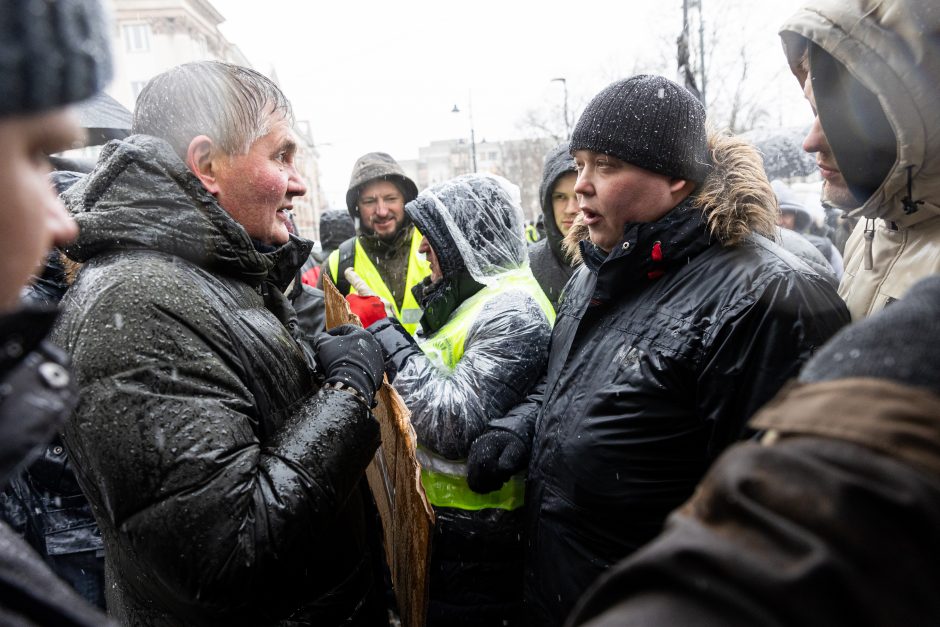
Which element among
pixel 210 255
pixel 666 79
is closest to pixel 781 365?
pixel 666 79

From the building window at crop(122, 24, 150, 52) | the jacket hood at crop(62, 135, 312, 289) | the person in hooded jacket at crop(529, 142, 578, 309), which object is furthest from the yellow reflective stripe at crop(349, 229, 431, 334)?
the building window at crop(122, 24, 150, 52)

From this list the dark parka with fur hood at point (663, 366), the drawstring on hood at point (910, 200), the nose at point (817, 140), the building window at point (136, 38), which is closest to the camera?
the drawstring on hood at point (910, 200)

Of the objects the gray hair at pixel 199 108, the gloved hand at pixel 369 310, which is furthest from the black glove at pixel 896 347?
the gloved hand at pixel 369 310

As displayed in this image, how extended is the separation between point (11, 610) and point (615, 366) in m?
1.66

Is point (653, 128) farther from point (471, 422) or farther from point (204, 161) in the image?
point (204, 161)

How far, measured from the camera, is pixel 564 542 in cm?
198

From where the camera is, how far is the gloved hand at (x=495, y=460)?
7.46ft

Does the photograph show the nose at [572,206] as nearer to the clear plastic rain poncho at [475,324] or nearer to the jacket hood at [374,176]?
the clear plastic rain poncho at [475,324]

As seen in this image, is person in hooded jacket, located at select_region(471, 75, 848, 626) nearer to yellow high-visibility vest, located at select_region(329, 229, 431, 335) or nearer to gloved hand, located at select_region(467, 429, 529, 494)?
gloved hand, located at select_region(467, 429, 529, 494)

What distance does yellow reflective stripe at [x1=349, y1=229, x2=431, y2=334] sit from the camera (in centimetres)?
469

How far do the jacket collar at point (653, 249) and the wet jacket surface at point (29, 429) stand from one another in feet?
5.51

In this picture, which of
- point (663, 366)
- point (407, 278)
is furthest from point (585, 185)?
point (407, 278)

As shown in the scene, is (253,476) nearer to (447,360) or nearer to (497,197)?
(447,360)

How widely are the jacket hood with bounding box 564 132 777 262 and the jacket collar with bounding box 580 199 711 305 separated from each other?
0.05 metres
